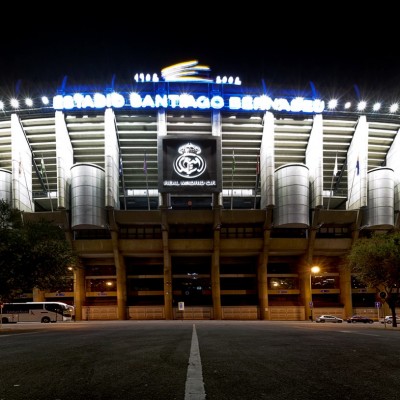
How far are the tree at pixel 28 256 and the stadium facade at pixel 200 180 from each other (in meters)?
16.5

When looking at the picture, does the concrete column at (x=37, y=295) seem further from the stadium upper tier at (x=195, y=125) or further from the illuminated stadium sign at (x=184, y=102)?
the illuminated stadium sign at (x=184, y=102)

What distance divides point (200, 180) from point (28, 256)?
917 inches

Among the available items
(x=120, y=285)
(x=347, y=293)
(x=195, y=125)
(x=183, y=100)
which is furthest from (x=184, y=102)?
(x=347, y=293)

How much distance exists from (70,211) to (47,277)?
22634 mm

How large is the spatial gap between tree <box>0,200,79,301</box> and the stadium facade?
54.1ft

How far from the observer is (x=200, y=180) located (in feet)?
144

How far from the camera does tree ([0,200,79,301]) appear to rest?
23844mm

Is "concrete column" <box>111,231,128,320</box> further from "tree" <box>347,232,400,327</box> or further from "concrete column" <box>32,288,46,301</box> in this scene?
"tree" <box>347,232,400,327</box>

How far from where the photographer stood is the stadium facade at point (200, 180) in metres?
44.3

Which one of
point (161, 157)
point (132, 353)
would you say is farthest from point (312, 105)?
point (132, 353)

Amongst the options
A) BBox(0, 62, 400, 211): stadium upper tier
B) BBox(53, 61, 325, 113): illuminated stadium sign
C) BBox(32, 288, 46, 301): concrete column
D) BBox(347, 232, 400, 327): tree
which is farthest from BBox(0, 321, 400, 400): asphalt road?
BBox(32, 288, 46, 301): concrete column

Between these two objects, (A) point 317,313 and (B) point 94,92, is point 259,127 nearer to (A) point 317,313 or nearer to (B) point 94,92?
(B) point 94,92

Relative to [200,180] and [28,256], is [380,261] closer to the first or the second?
[200,180]

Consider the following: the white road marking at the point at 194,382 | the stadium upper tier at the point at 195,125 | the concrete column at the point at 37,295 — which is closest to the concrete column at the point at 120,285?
the stadium upper tier at the point at 195,125
